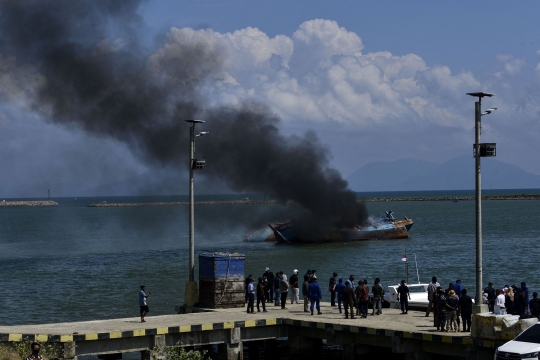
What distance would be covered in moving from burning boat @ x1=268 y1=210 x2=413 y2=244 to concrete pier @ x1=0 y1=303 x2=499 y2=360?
215ft

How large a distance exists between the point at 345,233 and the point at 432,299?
238ft

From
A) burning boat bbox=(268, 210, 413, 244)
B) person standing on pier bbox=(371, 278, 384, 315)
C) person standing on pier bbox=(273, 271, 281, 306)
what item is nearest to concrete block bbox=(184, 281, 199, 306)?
person standing on pier bbox=(273, 271, 281, 306)

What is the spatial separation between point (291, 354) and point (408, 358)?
5145 mm

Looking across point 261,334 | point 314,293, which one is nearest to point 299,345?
point 261,334

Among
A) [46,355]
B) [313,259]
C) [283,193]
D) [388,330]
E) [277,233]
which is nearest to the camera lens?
[46,355]

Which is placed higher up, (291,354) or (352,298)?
(352,298)

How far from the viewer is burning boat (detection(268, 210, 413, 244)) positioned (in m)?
93.9

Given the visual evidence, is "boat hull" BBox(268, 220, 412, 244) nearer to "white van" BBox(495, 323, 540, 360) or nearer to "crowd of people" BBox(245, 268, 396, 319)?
"crowd of people" BBox(245, 268, 396, 319)

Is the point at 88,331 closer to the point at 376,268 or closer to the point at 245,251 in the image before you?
the point at 376,268

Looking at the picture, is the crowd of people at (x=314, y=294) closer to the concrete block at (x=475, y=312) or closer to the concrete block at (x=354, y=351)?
the concrete block at (x=354, y=351)

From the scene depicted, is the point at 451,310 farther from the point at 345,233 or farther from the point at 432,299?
the point at 345,233

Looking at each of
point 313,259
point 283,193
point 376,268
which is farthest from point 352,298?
point 283,193

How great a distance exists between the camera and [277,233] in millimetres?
93438

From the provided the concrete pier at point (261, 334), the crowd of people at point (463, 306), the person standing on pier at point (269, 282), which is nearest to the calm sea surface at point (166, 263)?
the person standing on pier at point (269, 282)
